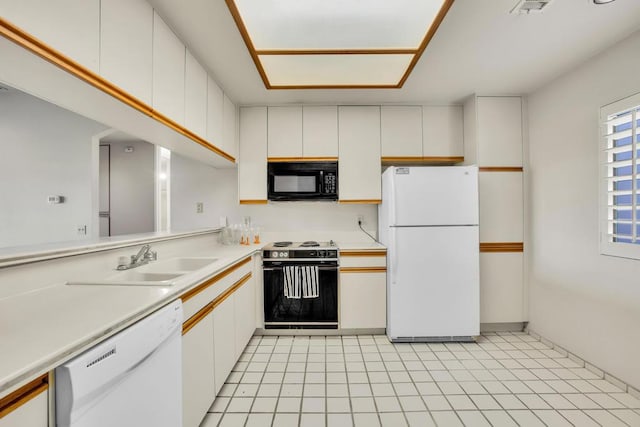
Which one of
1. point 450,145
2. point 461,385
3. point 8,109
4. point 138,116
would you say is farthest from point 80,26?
point 450,145

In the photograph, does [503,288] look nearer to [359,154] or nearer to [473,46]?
[359,154]

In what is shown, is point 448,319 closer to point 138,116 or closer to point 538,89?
point 538,89

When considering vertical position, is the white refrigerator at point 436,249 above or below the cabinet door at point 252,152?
below

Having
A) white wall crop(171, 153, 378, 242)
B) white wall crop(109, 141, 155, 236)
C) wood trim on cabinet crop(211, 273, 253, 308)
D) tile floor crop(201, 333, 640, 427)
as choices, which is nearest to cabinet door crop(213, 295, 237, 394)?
wood trim on cabinet crop(211, 273, 253, 308)

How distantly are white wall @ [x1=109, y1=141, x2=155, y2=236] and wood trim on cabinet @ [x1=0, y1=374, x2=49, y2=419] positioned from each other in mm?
3951

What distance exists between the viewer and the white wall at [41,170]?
2.40 metres

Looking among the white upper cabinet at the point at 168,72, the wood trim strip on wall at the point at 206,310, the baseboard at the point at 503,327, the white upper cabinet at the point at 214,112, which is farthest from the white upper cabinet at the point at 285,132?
the baseboard at the point at 503,327

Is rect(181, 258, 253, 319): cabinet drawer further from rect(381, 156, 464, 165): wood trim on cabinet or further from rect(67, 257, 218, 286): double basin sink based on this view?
rect(381, 156, 464, 165): wood trim on cabinet

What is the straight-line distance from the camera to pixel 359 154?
10.4 ft

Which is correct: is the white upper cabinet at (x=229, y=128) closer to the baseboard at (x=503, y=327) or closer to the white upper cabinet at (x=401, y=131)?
the white upper cabinet at (x=401, y=131)

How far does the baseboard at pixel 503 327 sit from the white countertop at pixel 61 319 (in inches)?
114

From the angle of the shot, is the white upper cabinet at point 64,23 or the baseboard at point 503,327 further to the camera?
the baseboard at point 503,327

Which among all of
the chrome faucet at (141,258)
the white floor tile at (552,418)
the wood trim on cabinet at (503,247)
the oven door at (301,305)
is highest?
the chrome faucet at (141,258)

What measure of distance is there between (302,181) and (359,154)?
27.5 inches
